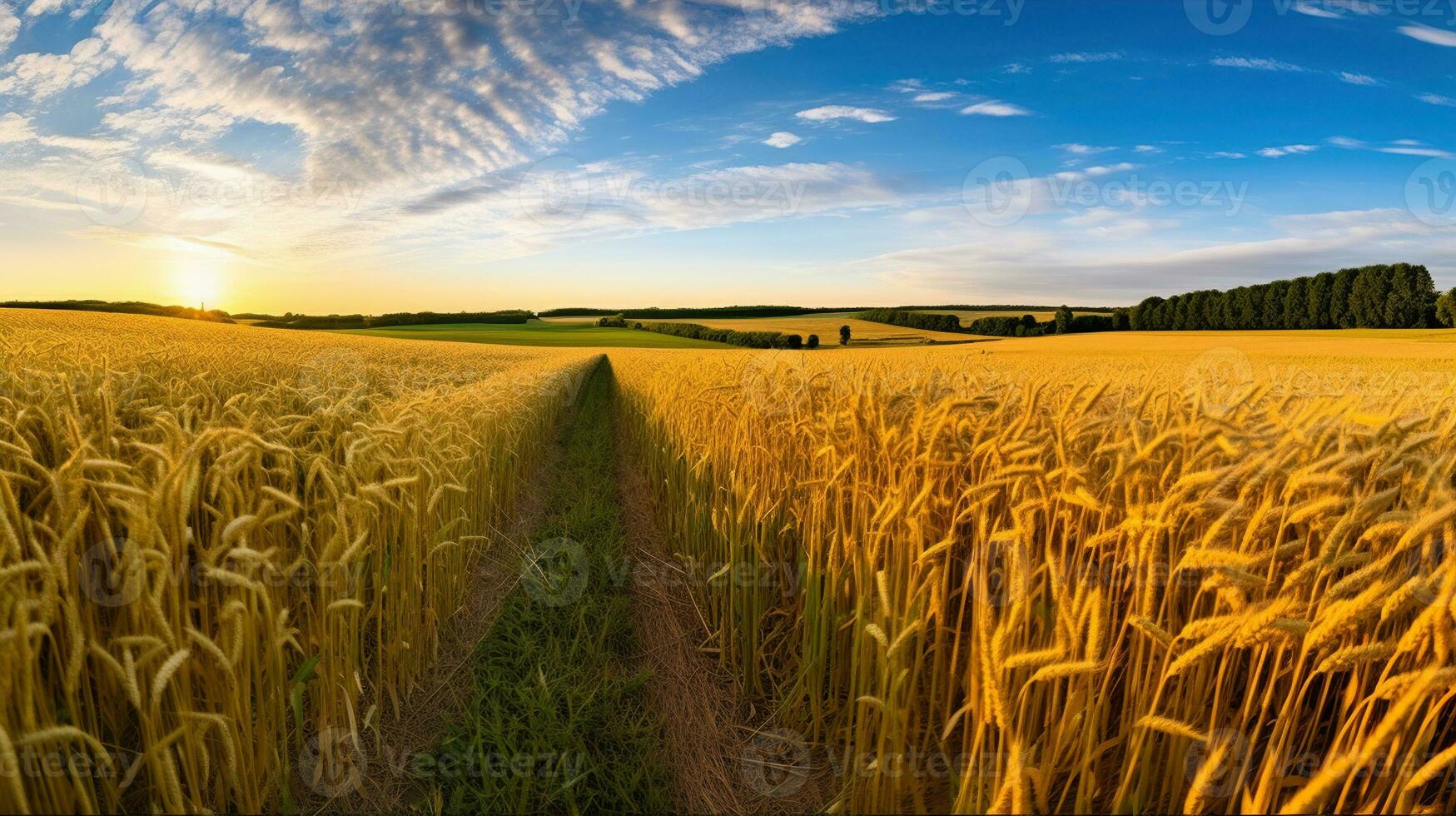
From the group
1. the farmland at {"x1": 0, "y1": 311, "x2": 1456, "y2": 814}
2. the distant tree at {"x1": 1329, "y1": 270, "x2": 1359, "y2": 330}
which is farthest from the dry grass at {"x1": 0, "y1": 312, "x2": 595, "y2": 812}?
the distant tree at {"x1": 1329, "y1": 270, "x2": 1359, "y2": 330}

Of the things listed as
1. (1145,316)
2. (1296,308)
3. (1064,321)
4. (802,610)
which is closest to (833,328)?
(1064,321)

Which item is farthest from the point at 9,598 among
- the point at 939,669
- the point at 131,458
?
the point at 939,669

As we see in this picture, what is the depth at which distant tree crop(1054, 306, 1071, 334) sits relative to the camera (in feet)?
164

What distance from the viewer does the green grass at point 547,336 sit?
55000 millimetres

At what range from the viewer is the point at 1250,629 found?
4.47 feet

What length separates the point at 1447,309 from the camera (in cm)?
4378

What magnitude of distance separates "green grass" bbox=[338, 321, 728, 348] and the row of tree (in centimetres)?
3879

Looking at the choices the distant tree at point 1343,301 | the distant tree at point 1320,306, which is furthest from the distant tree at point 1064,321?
the distant tree at point 1343,301

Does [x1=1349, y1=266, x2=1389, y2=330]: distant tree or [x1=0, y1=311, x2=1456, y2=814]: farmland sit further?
[x1=1349, y1=266, x2=1389, y2=330]: distant tree

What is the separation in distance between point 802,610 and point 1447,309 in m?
63.5

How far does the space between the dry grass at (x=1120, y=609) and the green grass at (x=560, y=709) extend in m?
0.68

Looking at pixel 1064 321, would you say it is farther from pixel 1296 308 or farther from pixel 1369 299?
pixel 1369 299

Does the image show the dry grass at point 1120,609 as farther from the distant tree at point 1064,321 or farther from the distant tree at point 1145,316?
the distant tree at point 1145,316

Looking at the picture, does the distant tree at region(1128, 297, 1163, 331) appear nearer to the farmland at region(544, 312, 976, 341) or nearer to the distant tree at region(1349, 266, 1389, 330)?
the distant tree at region(1349, 266, 1389, 330)
